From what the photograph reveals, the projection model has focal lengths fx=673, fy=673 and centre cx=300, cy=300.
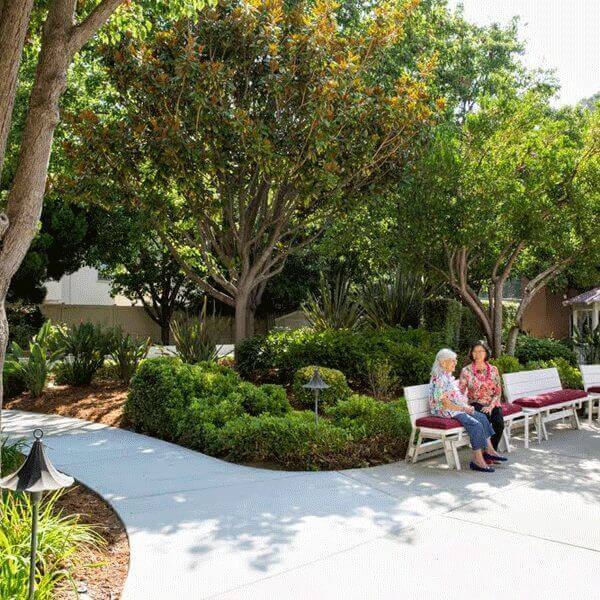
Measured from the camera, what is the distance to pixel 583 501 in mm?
6289

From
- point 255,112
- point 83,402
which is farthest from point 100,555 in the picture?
point 255,112

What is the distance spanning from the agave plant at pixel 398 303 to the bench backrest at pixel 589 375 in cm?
412

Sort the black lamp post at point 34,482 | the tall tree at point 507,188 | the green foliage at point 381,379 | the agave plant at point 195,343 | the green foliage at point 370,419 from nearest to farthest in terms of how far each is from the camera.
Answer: the black lamp post at point 34,482, the green foliage at point 370,419, the green foliage at point 381,379, the tall tree at point 507,188, the agave plant at point 195,343

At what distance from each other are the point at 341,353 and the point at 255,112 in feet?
15.4

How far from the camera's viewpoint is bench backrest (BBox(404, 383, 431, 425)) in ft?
26.1

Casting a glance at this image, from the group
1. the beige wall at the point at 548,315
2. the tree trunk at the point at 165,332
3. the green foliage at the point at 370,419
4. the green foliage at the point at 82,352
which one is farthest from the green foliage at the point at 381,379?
the beige wall at the point at 548,315

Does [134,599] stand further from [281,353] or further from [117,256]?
[117,256]

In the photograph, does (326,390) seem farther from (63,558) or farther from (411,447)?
(63,558)

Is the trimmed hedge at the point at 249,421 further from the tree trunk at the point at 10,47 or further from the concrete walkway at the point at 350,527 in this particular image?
the tree trunk at the point at 10,47

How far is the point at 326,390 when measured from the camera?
1050cm

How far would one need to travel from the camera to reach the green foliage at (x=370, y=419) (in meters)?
8.50

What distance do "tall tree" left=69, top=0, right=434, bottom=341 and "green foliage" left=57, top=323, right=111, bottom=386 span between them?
8.92 feet

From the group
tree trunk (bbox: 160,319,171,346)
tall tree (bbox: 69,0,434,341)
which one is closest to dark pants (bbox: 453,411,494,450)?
tall tree (bbox: 69,0,434,341)

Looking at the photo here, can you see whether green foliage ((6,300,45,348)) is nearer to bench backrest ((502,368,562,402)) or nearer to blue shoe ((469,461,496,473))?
bench backrest ((502,368,562,402))
